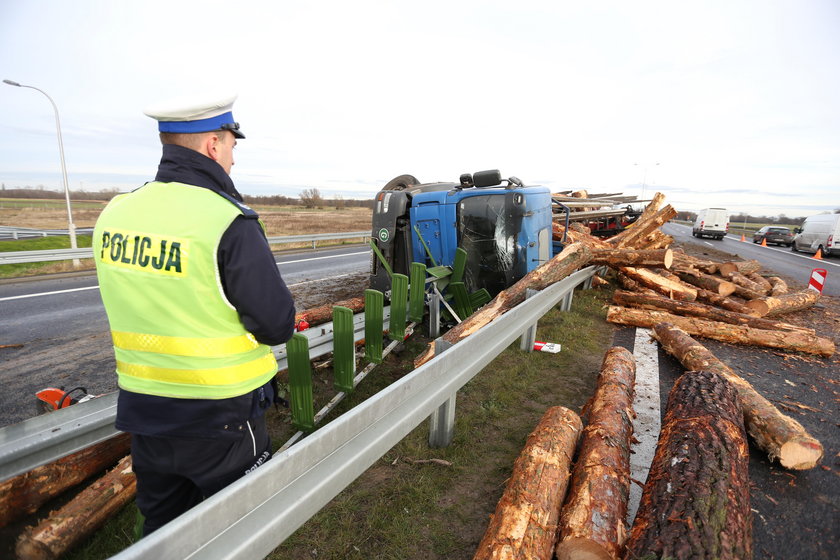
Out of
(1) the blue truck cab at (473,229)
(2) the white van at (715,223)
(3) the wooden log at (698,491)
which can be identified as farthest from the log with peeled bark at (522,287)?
(2) the white van at (715,223)

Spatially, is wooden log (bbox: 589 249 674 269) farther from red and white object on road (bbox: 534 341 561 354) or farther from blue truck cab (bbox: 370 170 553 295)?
red and white object on road (bbox: 534 341 561 354)

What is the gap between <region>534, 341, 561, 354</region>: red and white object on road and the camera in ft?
16.0

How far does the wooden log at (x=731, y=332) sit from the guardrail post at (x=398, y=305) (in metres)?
3.77

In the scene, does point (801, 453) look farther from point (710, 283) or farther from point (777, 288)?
point (777, 288)

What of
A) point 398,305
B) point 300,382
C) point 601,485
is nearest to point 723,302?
point 398,305

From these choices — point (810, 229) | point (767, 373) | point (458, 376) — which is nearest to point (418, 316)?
point (458, 376)

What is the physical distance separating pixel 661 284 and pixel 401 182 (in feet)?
17.0

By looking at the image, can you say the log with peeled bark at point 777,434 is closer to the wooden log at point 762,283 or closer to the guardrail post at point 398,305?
the guardrail post at point 398,305

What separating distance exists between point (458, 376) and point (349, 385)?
1138mm

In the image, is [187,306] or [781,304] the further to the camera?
[781,304]

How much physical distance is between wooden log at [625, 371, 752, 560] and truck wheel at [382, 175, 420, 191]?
5675 mm

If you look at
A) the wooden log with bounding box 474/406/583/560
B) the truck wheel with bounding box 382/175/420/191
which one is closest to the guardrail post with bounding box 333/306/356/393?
the wooden log with bounding box 474/406/583/560

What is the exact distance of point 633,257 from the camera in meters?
6.94

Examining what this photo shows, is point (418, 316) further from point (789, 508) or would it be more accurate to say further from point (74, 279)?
point (74, 279)
